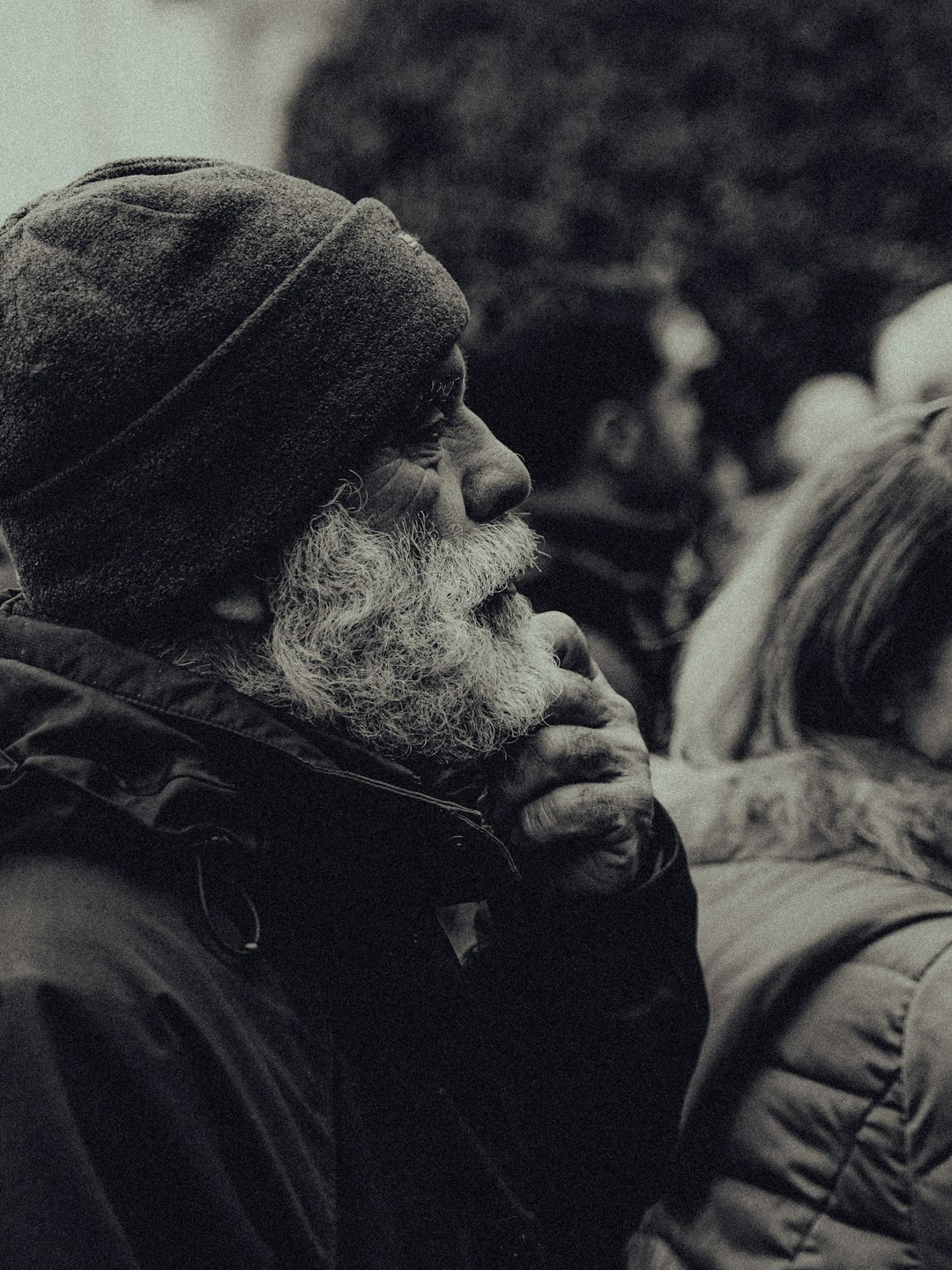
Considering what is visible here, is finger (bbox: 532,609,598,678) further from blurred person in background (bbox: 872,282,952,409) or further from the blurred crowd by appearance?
blurred person in background (bbox: 872,282,952,409)

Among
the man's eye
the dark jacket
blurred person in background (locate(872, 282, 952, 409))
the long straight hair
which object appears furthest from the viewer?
blurred person in background (locate(872, 282, 952, 409))

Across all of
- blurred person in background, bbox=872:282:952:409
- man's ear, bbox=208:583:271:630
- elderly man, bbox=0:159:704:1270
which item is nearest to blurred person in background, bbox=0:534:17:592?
elderly man, bbox=0:159:704:1270

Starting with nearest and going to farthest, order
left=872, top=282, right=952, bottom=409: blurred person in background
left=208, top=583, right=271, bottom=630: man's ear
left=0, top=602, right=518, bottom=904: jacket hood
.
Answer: left=0, top=602, right=518, bottom=904: jacket hood < left=208, top=583, right=271, bottom=630: man's ear < left=872, top=282, right=952, bottom=409: blurred person in background

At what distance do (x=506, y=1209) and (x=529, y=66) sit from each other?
1086cm

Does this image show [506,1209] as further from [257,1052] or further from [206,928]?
[206,928]

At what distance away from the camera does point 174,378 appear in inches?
69.7

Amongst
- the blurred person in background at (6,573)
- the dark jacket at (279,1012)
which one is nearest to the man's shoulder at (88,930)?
the dark jacket at (279,1012)

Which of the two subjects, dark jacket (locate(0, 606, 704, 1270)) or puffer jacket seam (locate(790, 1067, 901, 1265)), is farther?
puffer jacket seam (locate(790, 1067, 901, 1265))

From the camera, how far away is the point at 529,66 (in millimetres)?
10828

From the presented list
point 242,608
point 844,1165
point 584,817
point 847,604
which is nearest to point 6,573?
point 242,608

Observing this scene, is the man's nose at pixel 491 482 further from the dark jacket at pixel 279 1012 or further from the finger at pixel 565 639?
the dark jacket at pixel 279 1012

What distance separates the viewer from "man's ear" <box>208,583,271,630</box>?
1.90 m

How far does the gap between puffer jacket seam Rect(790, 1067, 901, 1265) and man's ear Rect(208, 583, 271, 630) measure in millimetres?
1138

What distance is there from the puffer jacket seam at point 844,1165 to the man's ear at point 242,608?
1.14m
